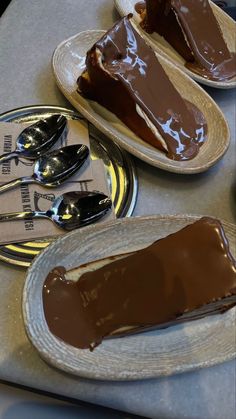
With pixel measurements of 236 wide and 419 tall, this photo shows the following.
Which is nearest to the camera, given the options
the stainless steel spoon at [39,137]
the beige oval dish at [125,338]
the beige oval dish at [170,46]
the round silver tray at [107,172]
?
the beige oval dish at [125,338]

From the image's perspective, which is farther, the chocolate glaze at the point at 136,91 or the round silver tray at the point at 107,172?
the chocolate glaze at the point at 136,91

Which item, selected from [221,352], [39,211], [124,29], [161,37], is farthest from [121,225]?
[161,37]

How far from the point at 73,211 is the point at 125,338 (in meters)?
0.26

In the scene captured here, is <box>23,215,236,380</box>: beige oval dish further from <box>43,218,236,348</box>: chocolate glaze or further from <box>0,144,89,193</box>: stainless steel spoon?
<box>0,144,89,193</box>: stainless steel spoon

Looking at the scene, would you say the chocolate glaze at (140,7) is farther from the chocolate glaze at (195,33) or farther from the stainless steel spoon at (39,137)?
the stainless steel spoon at (39,137)

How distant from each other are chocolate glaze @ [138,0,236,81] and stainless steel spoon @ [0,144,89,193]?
0.40 meters

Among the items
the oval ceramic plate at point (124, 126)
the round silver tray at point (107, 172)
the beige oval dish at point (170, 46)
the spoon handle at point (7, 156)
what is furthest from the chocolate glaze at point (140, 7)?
the spoon handle at point (7, 156)

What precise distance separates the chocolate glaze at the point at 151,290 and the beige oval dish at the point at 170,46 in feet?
1.58

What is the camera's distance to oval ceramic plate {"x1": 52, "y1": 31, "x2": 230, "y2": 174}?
899mm

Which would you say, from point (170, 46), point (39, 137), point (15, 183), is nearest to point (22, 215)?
point (15, 183)

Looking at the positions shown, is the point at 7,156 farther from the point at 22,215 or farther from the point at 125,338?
the point at 125,338

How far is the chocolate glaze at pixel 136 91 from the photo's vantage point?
2.97 feet

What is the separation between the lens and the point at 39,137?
92 centimetres

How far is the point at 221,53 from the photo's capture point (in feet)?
3.66
